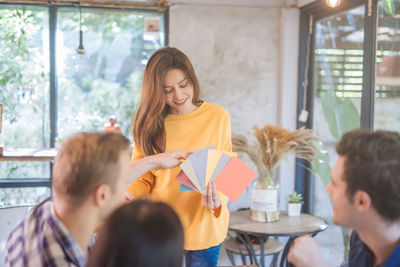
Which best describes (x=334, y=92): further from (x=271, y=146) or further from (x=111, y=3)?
(x=111, y=3)

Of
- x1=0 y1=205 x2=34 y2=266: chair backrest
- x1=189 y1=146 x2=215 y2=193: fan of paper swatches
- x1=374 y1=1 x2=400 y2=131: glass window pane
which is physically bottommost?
x1=0 y1=205 x2=34 y2=266: chair backrest

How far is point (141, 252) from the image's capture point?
0.68 meters

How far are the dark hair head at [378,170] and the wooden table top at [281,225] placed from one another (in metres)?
1.70

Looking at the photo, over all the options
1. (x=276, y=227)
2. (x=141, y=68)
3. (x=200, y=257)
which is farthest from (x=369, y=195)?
(x=141, y=68)

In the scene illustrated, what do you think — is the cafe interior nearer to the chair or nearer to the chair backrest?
the chair

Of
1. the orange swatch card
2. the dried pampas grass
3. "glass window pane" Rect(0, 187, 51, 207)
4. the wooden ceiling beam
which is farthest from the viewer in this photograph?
"glass window pane" Rect(0, 187, 51, 207)

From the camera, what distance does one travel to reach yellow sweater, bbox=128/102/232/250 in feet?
6.61

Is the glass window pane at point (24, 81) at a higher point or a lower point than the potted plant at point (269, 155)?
higher

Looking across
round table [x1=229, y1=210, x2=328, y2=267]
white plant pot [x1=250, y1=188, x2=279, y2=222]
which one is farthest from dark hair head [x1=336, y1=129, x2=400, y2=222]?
white plant pot [x1=250, y1=188, x2=279, y2=222]

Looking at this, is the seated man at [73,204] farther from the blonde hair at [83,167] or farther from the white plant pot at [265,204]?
the white plant pot at [265,204]

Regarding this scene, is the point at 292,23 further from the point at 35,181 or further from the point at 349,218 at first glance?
the point at 349,218

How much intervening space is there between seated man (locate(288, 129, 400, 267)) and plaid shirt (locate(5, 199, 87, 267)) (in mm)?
607

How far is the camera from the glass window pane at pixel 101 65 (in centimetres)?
384

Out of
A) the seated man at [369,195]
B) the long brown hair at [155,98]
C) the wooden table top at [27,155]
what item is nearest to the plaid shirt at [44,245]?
the seated man at [369,195]
